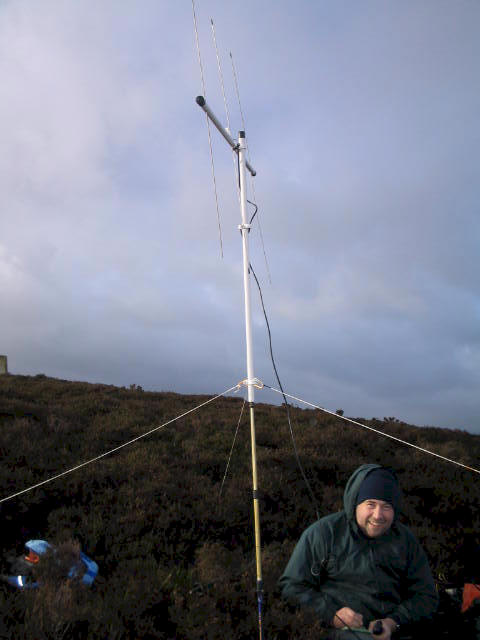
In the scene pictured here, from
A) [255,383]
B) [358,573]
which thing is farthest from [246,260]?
[358,573]

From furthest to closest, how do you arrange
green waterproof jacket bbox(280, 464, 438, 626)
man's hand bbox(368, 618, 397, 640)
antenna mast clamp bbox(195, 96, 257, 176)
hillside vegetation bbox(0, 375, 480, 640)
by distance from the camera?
1. antenna mast clamp bbox(195, 96, 257, 176)
2. hillside vegetation bbox(0, 375, 480, 640)
3. green waterproof jacket bbox(280, 464, 438, 626)
4. man's hand bbox(368, 618, 397, 640)

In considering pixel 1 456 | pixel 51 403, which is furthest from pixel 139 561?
pixel 51 403

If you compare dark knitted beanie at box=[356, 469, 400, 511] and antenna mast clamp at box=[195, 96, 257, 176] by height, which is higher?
antenna mast clamp at box=[195, 96, 257, 176]

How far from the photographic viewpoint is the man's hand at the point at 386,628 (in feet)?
13.0

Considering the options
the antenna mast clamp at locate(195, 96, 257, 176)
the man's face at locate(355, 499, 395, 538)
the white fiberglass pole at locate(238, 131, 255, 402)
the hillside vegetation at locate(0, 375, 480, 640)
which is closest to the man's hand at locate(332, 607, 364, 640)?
the hillside vegetation at locate(0, 375, 480, 640)

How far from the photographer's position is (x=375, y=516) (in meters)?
4.26

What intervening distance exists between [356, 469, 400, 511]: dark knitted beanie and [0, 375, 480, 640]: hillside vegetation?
4.09 ft

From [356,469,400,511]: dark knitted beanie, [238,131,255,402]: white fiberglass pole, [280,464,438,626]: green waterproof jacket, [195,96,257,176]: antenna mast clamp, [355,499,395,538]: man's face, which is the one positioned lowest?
[280,464,438,626]: green waterproof jacket

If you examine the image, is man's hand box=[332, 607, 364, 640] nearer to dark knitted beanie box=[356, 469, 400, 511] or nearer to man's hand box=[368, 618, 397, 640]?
man's hand box=[368, 618, 397, 640]

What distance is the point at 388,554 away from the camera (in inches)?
173

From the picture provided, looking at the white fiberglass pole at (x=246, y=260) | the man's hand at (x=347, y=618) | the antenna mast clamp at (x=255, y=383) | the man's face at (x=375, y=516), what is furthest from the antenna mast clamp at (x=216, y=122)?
the man's hand at (x=347, y=618)

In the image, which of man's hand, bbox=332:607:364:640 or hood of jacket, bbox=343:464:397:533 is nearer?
man's hand, bbox=332:607:364:640

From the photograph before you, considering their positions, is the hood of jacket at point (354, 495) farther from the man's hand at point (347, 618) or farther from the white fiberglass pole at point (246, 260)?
the white fiberglass pole at point (246, 260)

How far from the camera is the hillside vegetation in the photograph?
14.4ft
